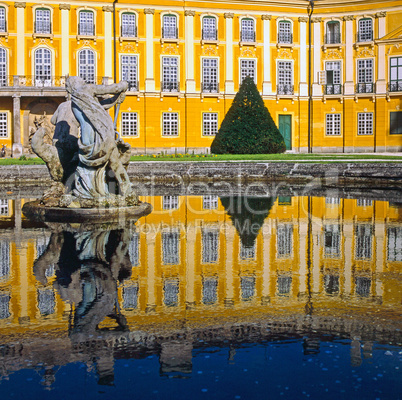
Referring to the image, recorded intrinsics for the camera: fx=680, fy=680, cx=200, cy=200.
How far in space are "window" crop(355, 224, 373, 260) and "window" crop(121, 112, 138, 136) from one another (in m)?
30.6

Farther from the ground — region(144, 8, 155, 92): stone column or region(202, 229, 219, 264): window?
region(144, 8, 155, 92): stone column

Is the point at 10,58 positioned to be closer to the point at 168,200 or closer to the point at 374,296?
the point at 168,200

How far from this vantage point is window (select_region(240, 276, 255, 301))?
555cm

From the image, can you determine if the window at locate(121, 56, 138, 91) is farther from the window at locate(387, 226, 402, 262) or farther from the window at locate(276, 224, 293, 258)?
the window at locate(387, 226, 402, 262)

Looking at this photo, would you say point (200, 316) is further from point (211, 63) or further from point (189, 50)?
point (211, 63)

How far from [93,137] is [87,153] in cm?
27

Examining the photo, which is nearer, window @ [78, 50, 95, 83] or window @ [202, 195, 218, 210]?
window @ [202, 195, 218, 210]

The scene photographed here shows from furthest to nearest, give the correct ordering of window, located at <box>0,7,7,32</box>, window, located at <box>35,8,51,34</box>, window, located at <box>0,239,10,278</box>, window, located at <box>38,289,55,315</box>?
window, located at <box>35,8,51,34</box> → window, located at <box>0,7,7,32</box> → window, located at <box>0,239,10,278</box> → window, located at <box>38,289,55,315</box>

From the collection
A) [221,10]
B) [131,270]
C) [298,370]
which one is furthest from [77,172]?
[221,10]

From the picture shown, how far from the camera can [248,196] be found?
15.5 m

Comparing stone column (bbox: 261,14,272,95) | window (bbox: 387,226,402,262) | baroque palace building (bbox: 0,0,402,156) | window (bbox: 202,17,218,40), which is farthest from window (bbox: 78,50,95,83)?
window (bbox: 387,226,402,262)

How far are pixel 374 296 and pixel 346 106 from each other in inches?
1481

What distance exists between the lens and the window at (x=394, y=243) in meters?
7.57

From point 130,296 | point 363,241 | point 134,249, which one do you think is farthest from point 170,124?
point 130,296
